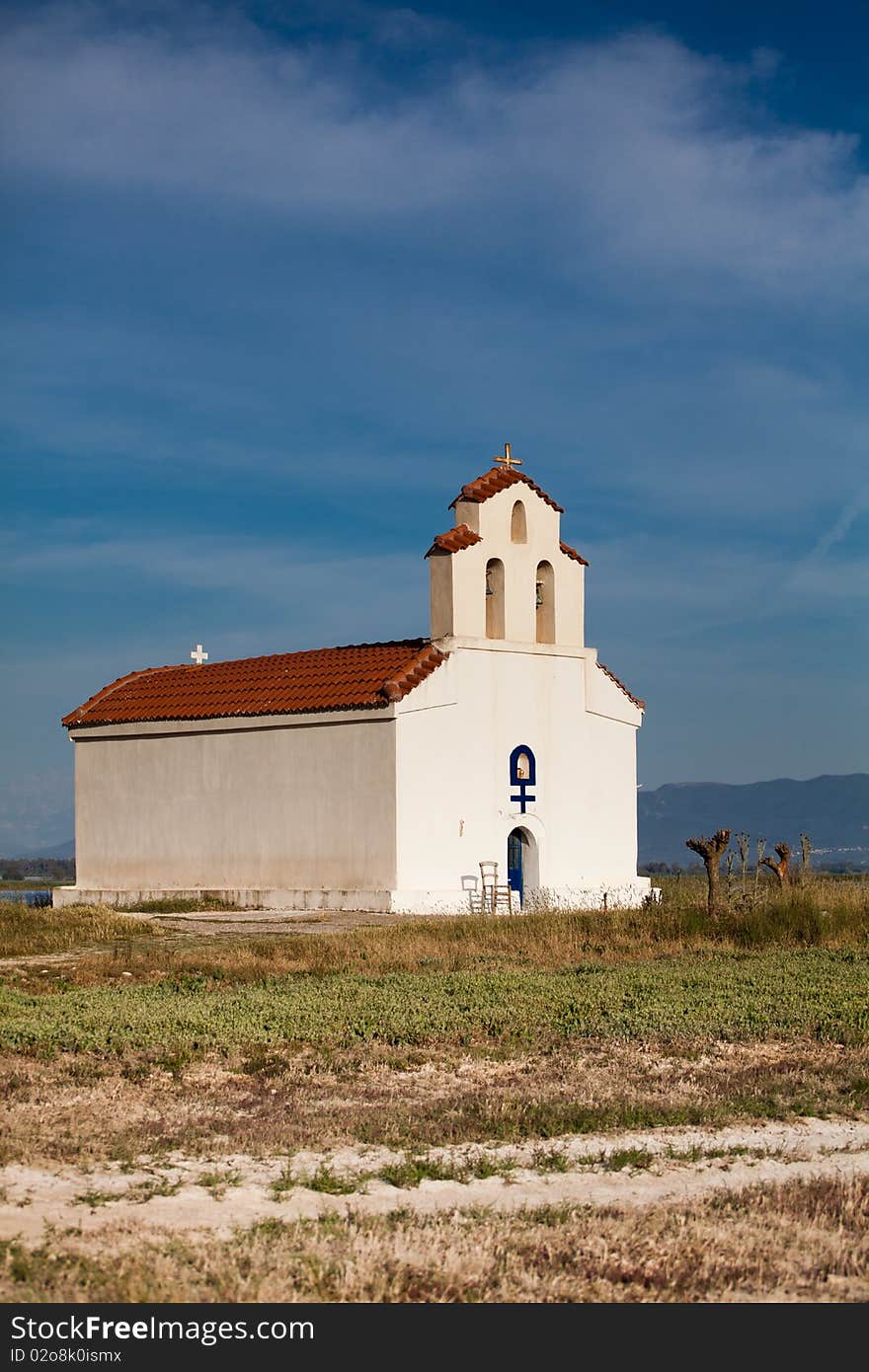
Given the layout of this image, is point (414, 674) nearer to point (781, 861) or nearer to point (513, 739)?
point (513, 739)

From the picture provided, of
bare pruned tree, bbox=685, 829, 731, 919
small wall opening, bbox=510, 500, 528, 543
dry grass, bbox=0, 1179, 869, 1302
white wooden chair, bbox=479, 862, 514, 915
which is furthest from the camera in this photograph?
small wall opening, bbox=510, 500, 528, 543

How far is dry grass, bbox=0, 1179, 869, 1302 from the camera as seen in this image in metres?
6.99

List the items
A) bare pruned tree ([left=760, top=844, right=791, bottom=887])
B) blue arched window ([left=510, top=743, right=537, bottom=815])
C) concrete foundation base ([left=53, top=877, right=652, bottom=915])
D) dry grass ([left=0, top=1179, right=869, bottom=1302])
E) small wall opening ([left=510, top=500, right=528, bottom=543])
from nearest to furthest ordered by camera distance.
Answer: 1. dry grass ([left=0, top=1179, right=869, bottom=1302])
2. concrete foundation base ([left=53, top=877, right=652, bottom=915])
3. bare pruned tree ([left=760, top=844, right=791, bottom=887])
4. blue arched window ([left=510, top=743, right=537, bottom=815])
5. small wall opening ([left=510, top=500, right=528, bottom=543])

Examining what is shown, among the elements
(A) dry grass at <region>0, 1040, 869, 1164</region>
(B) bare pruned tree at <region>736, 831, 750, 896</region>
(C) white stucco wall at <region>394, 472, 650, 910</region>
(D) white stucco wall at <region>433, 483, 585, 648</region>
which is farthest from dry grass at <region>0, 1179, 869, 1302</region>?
(D) white stucco wall at <region>433, 483, 585, 648</region>

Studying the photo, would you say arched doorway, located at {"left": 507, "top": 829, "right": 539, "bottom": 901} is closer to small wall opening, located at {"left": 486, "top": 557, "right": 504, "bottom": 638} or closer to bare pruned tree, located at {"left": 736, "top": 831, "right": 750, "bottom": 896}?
small wall opening, located at {"left": 486, "top": 557, "right": 504, "bottom": 638}

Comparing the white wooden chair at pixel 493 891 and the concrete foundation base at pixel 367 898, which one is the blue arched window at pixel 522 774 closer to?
the white wooden chair at pixel 493 891

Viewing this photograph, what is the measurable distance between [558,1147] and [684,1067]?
2.97 meters

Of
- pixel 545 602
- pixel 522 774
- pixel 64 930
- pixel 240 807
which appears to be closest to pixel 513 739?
pixel 522 774

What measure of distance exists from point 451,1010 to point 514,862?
803 inches

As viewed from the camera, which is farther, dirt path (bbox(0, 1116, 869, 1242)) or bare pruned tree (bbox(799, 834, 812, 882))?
bare pruned tree (bbox(799, 834, 812, 882))

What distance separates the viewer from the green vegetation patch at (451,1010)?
13.9 metres

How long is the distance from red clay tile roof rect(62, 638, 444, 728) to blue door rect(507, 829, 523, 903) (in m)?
4.50

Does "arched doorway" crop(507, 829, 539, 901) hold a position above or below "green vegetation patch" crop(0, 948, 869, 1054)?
above
